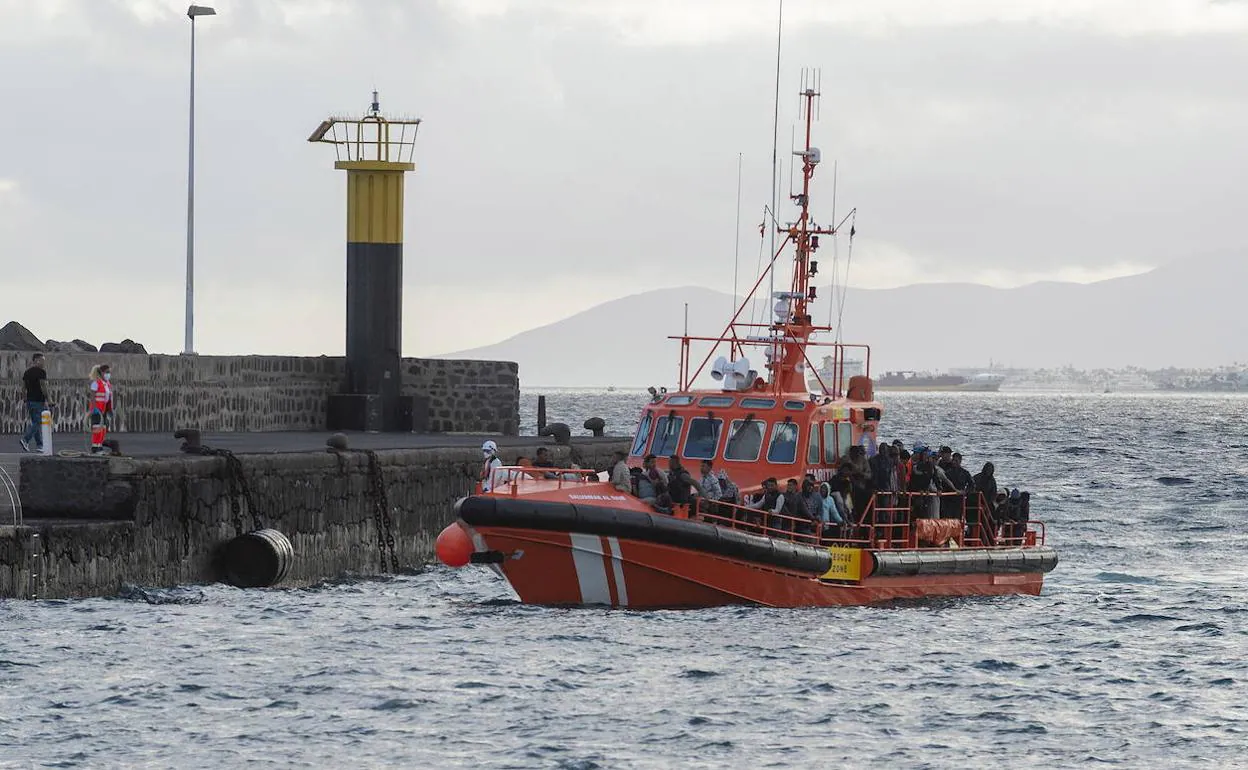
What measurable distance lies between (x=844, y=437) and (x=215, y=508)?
666cm

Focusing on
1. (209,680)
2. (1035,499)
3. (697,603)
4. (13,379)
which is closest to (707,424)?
(697,603)

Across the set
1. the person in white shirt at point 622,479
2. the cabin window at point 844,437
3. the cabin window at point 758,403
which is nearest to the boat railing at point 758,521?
the person in white shirt at point 622,479

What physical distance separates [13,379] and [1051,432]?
74951 millimetres

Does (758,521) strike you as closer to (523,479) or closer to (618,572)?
(618,572)

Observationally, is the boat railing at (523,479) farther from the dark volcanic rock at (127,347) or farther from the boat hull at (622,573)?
the dark volcanic rock at (127,347)

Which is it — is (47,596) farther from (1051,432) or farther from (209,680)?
(1051,432)

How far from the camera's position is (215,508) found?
21219 mm

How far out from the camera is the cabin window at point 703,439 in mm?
21406

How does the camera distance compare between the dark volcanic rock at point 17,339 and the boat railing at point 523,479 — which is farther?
the dark volcanic rock at point 17,339

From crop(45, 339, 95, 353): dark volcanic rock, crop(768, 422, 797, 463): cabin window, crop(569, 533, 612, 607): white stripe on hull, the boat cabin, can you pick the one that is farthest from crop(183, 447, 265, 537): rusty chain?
crop(45, 339, 95, 353): dark volcanic rock

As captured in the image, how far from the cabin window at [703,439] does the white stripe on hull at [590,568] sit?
8.22ft

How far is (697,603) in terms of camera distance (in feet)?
64.2

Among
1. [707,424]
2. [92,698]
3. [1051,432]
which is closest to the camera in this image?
[92,698]

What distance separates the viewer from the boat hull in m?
19.1
